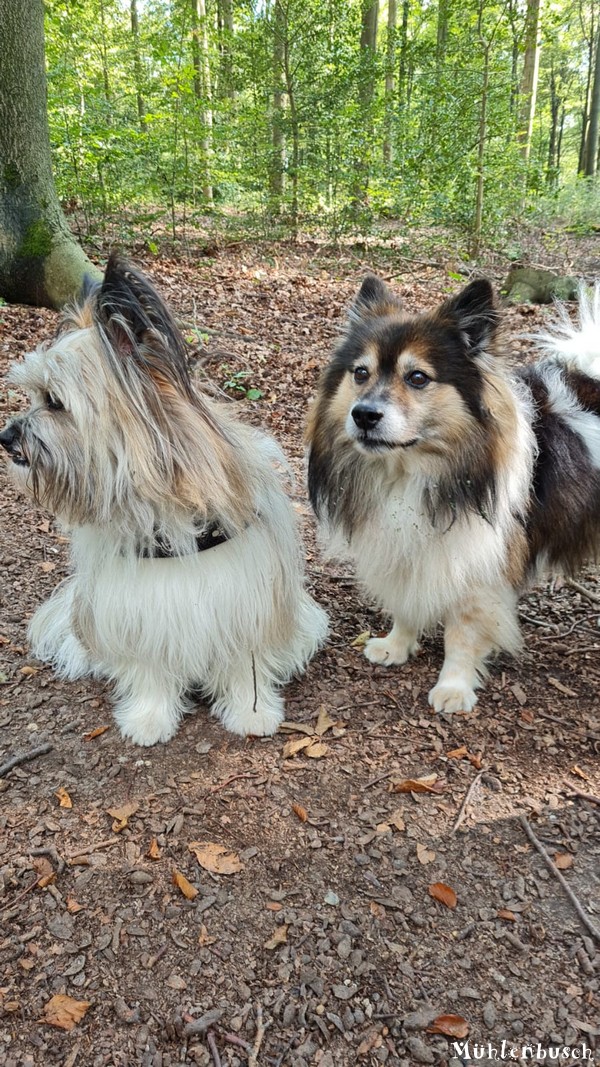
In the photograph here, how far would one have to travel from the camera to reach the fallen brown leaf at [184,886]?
86.4 inches

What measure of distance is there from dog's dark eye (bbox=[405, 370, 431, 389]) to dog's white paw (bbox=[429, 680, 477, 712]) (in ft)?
4.53

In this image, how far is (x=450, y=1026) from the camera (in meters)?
1.82

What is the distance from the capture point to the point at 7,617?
3.54 m

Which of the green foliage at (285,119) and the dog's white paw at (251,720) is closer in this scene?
the dog's white paw at (251,720)

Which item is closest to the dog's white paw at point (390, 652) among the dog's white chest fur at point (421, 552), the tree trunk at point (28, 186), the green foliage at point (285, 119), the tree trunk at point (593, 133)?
the dog's white chest fur at point (421, 552)

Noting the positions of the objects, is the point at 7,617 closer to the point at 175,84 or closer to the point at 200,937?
the point at 200,937

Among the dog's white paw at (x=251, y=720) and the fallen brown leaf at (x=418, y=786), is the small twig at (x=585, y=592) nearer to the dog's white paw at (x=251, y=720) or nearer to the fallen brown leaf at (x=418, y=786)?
the fallen brown leaf at (x=418, y=786)

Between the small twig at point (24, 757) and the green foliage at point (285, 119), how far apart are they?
26.4ft

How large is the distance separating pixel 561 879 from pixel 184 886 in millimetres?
1263

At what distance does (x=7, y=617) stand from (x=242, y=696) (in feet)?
4.94

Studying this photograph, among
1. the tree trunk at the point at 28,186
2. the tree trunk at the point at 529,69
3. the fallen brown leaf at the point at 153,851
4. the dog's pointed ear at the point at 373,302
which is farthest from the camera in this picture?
the tree trunk at the point at 529,69

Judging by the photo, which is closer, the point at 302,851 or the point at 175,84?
the point at 302,851

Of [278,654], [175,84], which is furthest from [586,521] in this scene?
[175,84]

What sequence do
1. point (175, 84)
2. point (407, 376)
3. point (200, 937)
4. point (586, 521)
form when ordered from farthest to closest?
point (175, 84), point (586, 521), point (407, 376), point (200, 937)
